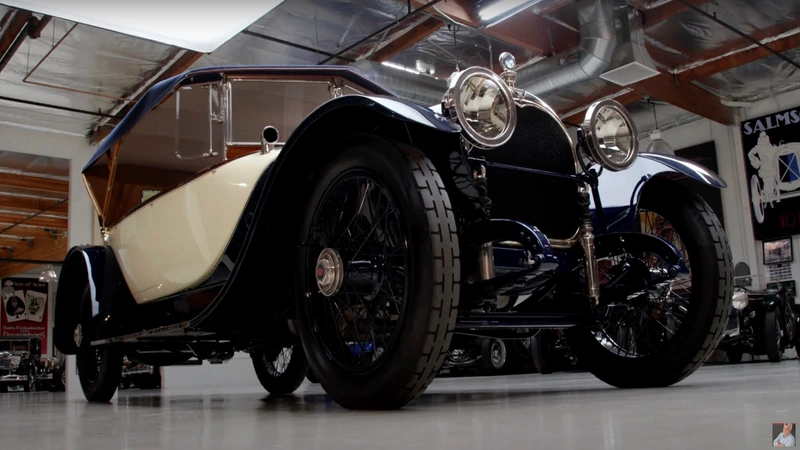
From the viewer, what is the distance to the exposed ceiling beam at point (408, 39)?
8.26 m

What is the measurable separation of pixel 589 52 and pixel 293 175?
650cm

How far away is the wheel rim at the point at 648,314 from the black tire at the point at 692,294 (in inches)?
2.0

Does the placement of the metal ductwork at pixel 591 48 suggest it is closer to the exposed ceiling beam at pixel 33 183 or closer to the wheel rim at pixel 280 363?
the wheel rim at pixel 280 363

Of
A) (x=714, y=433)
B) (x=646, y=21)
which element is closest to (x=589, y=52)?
(x=646, y=21)

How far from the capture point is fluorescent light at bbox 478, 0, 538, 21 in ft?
22.8

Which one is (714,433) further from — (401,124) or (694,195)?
(694,195)

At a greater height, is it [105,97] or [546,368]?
[105,97]

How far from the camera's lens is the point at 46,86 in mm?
9188

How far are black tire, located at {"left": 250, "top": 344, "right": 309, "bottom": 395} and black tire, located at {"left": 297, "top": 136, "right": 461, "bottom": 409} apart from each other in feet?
7.25

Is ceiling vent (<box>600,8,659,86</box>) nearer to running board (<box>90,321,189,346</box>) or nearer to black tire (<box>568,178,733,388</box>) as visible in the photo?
black tire (<box>568,178,733,388</box>)

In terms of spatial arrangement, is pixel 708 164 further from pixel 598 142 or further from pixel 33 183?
pixel 33 183

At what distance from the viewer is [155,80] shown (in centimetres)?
935

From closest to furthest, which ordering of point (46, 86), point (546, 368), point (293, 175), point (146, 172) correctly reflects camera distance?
point (293, 175)
point (146, 172)
point (546, 368)
point (46, 86)

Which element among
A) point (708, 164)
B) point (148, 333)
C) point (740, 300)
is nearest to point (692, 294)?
point (148, 333)
